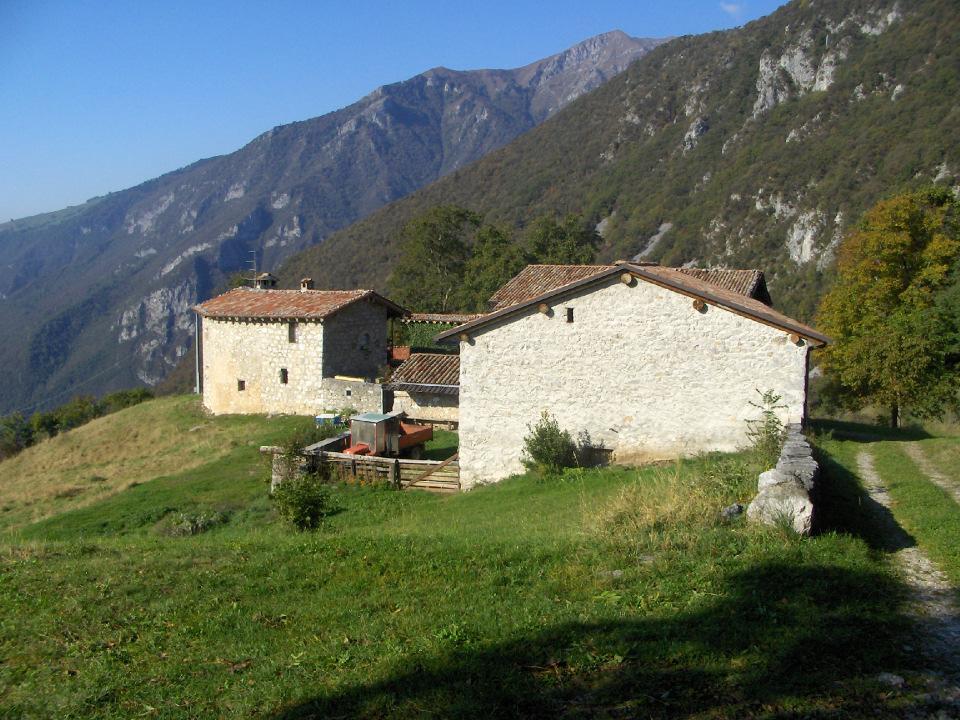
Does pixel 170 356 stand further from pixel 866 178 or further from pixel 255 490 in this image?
pixel 255 490

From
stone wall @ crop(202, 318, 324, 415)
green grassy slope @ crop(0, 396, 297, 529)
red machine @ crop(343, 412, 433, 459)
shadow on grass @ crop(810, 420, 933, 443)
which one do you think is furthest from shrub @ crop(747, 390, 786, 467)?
stone wall @ crop(202, 318, 324, 415)

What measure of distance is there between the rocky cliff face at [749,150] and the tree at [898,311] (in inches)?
824

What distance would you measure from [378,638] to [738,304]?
41.3 feet

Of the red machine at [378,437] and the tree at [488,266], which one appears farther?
the tree at [488,266]

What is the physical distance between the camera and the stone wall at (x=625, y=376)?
56.0 ft

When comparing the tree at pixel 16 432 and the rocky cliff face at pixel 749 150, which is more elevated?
the rocky cliff face at pixel 749 150

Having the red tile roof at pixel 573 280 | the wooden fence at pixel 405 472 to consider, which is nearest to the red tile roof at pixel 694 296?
the wooden fence at pixel 405 472

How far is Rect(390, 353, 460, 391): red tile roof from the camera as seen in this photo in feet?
92.2

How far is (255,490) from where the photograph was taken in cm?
2133

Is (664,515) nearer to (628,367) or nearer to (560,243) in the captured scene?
(628,367)

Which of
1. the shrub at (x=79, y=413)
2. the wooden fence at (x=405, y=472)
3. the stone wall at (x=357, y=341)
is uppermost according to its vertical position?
the stone wall at (x=357, y=341)

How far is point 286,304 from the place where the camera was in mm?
34531

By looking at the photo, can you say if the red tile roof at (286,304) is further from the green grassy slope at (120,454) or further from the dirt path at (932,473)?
the dirt path at (932,473)

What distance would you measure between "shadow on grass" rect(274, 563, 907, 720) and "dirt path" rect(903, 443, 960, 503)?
652cm
